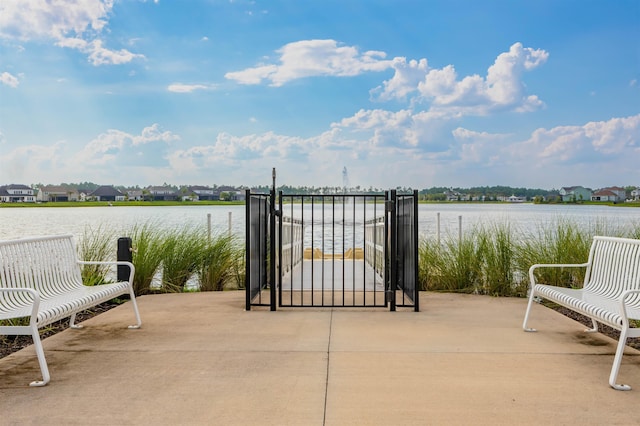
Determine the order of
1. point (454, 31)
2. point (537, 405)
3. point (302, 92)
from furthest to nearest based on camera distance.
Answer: point (302, 92), point (454, 31), point (537, 405)

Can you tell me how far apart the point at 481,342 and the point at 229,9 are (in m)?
11.9

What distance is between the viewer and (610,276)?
14.5ft

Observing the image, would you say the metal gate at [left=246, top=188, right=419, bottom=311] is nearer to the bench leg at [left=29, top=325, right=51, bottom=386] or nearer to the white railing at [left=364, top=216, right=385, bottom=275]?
the white railing at [left=364, top=216, right=385, bottom=275]

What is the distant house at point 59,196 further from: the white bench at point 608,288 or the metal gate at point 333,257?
the white bench at point 608,288

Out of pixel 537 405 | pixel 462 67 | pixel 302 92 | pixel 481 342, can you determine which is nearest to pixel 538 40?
pixel 462 67

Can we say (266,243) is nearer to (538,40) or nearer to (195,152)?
(195,152)

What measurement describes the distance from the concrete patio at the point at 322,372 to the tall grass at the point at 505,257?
154cm

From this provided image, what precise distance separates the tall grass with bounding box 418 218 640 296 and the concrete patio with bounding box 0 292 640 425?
1.54 meters

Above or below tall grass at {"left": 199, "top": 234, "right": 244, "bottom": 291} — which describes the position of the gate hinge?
above

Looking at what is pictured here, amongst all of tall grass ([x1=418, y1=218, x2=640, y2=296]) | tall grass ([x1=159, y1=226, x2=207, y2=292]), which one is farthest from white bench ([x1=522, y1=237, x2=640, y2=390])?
tall grass ([x1=159, y1=226, x2=207, y2=292])

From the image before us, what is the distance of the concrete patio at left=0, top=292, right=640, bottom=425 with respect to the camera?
281 centimetres

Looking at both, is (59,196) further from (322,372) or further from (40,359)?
(322,372)

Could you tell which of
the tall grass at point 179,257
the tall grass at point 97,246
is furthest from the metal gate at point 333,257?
the tall grass at point 97,246

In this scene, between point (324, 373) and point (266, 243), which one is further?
point (266, 243)
